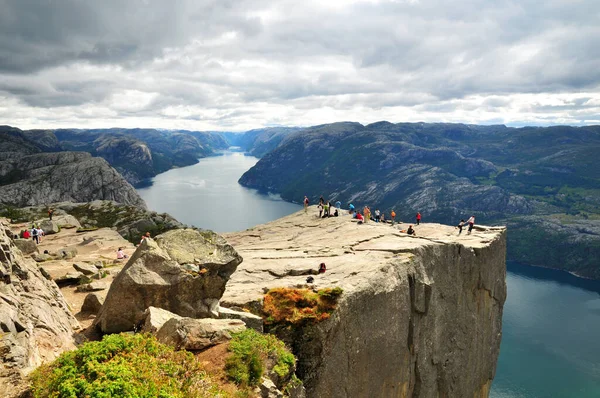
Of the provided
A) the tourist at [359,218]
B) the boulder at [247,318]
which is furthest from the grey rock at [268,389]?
the tourist at [359,218]

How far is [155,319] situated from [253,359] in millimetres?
5184

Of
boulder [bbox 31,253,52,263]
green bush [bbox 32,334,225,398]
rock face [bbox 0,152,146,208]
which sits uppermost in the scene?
green bush [bbox 32,334,225,398]

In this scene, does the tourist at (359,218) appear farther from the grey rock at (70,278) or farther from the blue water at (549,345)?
the blue water at (549,345)

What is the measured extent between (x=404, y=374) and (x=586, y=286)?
203 m

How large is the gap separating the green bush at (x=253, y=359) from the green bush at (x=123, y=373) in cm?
140

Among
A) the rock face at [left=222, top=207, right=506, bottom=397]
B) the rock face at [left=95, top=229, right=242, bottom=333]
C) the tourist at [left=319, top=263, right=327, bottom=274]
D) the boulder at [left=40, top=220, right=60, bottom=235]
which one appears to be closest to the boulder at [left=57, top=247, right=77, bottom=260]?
the rock face at [left=222, top=207, right=506, bottom=397]

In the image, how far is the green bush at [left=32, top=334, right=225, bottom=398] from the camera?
10.1m

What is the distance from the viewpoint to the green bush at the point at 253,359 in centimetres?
1395

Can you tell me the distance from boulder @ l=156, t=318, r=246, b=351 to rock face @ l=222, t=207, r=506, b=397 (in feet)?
19.8

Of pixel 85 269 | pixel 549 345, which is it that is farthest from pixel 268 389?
pixel 549 345

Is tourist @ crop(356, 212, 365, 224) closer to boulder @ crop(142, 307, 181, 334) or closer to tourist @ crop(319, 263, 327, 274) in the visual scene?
tourist @ crop(319, 263, 327, 274)

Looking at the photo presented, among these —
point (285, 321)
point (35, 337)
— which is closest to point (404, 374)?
point (285, 321)

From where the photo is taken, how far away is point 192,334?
15117 millimetres

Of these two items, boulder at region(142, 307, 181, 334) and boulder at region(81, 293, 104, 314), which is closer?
boulder at region(142, 307, 181, 334)
